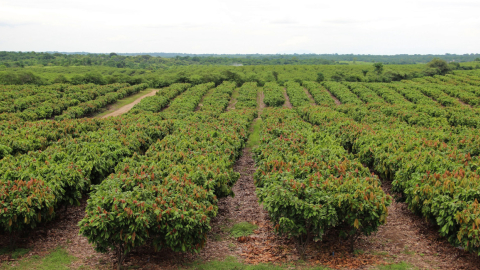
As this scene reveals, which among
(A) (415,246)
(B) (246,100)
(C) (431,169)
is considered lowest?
(A) (415,246)

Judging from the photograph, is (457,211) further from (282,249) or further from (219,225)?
(219,225)

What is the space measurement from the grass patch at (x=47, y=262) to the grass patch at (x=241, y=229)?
6021mm

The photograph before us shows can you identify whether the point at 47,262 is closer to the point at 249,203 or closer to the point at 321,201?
the point at 249,203

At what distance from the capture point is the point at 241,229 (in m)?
13.9

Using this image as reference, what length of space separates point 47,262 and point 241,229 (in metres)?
7.26

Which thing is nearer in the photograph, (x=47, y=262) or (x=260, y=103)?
(x=47, y=262)

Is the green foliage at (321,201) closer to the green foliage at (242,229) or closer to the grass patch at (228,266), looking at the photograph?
the grass patch at (228,266)

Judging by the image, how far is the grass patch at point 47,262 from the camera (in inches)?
428

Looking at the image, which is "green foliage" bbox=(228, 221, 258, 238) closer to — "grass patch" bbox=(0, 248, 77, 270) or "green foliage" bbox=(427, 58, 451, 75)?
"grass patch" bbox=(0, 248, 77, 270)

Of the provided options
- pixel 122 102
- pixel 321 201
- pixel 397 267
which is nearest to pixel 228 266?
pixel 321 201

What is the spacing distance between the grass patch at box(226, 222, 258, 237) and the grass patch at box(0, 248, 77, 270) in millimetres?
6021

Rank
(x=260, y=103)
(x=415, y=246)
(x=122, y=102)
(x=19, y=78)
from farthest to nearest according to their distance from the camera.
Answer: (x=19, y=78) → (x=260, y=103) → (x=122, y=102) → (x=415, y=246)

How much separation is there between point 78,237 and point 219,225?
5.77 metres

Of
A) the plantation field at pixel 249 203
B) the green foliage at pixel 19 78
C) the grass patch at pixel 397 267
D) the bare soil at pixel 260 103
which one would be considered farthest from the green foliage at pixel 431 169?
the green foliage at pixel 19 78
